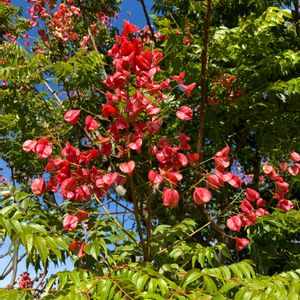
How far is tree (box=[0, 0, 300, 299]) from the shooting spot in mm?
2381

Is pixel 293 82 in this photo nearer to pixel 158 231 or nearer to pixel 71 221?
pixel 158 231

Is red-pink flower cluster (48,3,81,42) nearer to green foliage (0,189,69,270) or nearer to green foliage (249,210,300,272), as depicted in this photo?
green foliage (0,189,69,270)

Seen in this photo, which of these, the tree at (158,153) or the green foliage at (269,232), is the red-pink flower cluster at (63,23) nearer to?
the tree at (158,153)

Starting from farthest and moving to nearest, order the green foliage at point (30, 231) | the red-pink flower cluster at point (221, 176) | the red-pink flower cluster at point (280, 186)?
the red-pink flower cluster at point (280, 186)
the red-pink flower cluster at point (221, 176)
the green foliage at point (30, 231)

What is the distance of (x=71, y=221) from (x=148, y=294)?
0.69 meters

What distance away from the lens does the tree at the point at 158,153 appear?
2.38 metres

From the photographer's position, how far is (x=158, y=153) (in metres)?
2.47

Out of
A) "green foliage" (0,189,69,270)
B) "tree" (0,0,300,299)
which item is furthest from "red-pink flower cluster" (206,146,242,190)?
"green foliage" (0,189,69,270)

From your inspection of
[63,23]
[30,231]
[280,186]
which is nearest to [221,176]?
[280,186]

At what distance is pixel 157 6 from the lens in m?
6.26

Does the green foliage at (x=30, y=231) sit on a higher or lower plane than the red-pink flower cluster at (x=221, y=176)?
lower

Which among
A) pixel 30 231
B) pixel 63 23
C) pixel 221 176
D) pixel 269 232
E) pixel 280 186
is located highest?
pixel 63 23

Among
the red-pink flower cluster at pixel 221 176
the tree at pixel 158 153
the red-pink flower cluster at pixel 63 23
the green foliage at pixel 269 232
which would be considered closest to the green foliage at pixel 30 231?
the tree at pixel 158 153

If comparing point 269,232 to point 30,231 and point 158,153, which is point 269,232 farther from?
point 30,231
